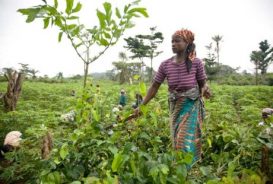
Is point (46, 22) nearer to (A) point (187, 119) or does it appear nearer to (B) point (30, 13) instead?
(B) point (30, 13)

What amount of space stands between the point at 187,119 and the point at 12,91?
5685mm

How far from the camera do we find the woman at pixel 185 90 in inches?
91.7

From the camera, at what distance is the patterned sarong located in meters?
2.32

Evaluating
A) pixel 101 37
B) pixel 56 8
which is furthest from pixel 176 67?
pixel 56 8

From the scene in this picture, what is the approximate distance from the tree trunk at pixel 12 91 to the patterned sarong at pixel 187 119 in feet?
17.3

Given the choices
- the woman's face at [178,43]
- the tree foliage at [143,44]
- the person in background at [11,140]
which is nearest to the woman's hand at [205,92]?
the woman's face at [178,43]

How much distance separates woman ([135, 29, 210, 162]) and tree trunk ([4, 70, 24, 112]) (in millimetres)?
5268

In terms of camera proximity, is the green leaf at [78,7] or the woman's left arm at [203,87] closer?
the green leaf at [78,7]

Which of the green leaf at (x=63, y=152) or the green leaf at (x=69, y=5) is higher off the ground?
the green leaf at (x=69, y=5)

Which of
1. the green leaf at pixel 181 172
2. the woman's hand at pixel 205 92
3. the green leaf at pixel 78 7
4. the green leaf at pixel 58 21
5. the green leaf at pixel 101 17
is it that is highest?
the green leaf at pixel 78 7

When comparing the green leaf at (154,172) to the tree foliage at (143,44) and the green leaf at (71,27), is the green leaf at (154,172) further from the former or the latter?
the tree foliage at (143,44)

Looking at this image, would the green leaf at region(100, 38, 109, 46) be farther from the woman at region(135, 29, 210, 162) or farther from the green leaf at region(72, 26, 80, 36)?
the woman at region(135, 29, 210, 162)

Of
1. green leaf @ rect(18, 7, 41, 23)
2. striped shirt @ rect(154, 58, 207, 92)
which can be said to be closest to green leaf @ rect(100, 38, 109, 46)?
green leaf @ rect(18, 7, 41, 23)

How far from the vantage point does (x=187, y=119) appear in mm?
2396
